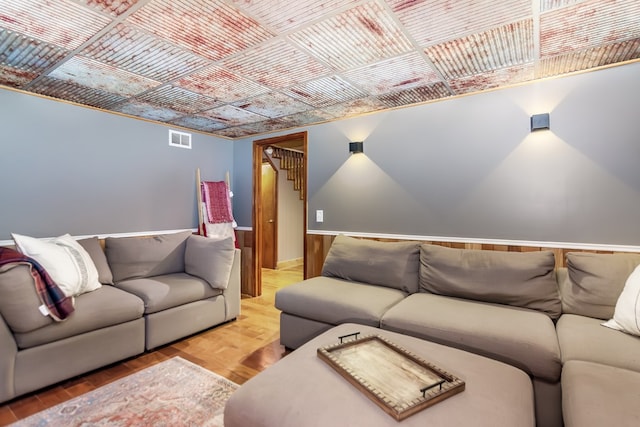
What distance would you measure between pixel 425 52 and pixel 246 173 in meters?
2.95

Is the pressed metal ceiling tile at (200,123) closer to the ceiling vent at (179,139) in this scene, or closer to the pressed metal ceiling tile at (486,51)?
the ceiling vent at (179,139)

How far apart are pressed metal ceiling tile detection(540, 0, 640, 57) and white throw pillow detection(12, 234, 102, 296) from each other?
343 centimetres

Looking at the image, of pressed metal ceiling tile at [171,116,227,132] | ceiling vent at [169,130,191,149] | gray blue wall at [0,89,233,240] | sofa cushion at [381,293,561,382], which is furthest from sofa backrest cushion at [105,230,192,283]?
sofa cushion at [381,293,561,382]

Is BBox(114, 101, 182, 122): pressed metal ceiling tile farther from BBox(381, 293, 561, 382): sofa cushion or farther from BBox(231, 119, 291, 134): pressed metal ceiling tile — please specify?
BBox(381, 293, 561, 382): sofa cushion

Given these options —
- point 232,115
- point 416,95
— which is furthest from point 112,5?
point 416,95

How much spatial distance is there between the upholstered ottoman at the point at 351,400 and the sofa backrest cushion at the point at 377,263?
111cm

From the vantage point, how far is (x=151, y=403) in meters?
1.87

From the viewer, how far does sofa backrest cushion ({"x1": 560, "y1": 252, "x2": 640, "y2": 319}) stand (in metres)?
1.90

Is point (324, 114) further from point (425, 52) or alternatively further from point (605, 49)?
point (605, 49)

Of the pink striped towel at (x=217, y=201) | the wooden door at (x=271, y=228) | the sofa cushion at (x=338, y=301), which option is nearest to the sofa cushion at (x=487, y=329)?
the sofa cushion at (x=338, y=301)

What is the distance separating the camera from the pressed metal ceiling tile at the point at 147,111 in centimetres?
310

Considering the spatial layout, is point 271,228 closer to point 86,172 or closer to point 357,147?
point 357,147

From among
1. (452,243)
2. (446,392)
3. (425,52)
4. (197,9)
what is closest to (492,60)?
(425,52)

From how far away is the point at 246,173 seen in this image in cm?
439
